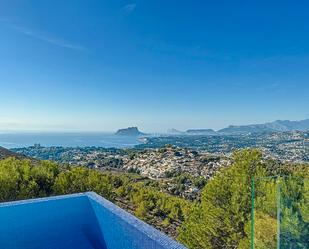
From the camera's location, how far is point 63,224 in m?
5.27

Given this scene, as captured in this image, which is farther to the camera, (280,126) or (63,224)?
(280,126)

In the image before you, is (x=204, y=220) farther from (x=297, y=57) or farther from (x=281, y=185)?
(x=297, y=57)

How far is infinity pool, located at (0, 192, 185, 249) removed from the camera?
4.54m

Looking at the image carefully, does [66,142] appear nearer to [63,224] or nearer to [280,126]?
[280,126]

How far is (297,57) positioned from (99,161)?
36.3m

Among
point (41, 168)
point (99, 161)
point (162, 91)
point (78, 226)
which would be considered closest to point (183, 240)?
point (41, 168)

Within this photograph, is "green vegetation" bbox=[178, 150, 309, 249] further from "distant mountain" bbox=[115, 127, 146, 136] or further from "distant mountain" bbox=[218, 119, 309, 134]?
"distant mountain" bbox=[115, 127, 146, 136]

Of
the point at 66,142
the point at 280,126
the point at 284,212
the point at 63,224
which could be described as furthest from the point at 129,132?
the point at 284,212

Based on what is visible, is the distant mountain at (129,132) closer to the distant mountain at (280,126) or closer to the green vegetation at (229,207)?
the distant mountain at (280,126)

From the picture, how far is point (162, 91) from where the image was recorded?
36.9 meters

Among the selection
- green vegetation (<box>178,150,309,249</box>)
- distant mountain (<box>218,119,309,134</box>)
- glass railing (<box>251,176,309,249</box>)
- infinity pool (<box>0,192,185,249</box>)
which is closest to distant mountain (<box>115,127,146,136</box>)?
distant mountain (<box>218,119,309,134</box>)

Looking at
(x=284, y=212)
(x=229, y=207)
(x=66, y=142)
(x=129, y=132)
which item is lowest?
(x=66, y=142)

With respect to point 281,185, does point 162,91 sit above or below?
above

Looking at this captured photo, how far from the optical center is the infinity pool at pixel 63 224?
4541mm
